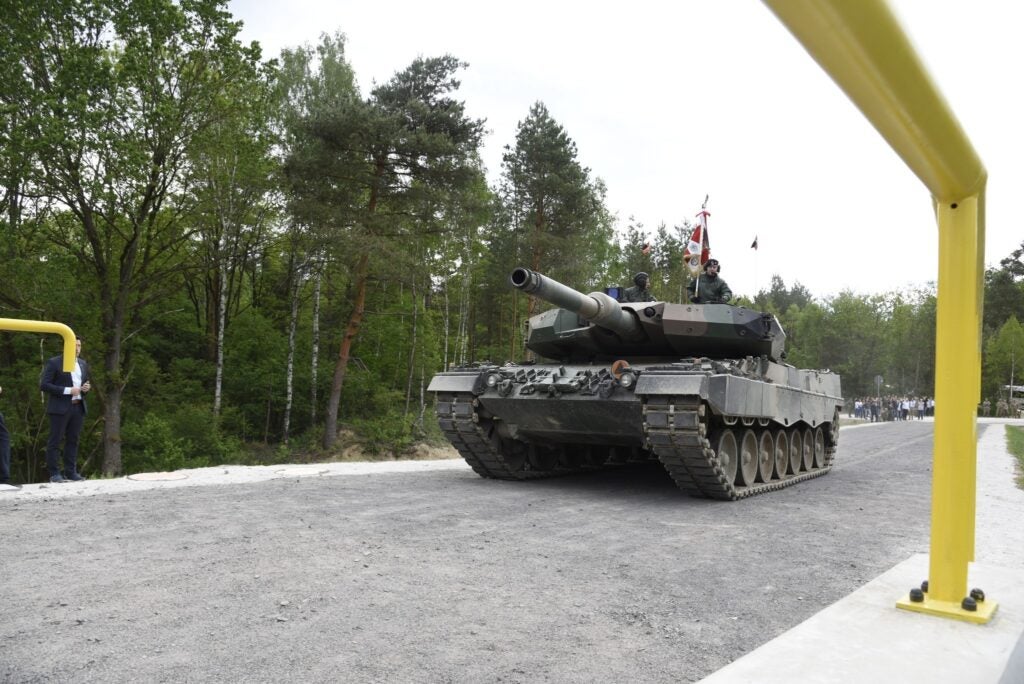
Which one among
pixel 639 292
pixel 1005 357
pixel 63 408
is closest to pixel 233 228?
pixel 63 408

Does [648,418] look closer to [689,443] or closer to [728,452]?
[689,443]

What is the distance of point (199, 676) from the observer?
10.0 ft

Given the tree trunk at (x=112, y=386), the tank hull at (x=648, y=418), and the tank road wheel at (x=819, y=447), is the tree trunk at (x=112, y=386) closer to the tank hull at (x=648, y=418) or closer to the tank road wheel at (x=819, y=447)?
the tank hull at (x=648, y=418)

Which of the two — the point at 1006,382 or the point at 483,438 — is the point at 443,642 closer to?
the point at 483,438

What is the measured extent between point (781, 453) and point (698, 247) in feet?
11.6

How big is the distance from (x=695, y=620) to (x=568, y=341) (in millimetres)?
6638

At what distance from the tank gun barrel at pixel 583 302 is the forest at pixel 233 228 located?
12.0 ft

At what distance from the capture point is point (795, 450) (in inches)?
448

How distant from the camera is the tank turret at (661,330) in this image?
931cm

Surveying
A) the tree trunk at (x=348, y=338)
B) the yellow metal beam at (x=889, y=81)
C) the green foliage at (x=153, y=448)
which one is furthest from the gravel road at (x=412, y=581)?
the tree trunk at (x=348, y=338)

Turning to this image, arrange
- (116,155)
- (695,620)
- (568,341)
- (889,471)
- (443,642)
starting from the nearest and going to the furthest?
(443,642), (695,620), (568,341), (889,471), (116,155)

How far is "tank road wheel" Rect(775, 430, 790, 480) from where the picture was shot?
1070 cm

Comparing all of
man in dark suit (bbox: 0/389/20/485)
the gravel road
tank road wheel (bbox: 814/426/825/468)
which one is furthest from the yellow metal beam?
tank road wheel (bbox: 814/426/825/468)

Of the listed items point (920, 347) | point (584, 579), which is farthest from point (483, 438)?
point (920, 347)
